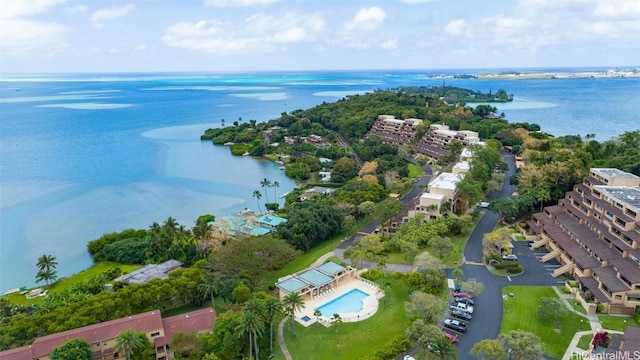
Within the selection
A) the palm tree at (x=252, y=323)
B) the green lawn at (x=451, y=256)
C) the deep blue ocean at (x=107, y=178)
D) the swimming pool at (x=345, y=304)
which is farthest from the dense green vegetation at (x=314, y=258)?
the deep blue ocean at (x=107, y=178)

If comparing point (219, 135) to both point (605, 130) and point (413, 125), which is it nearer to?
point (413, 125)

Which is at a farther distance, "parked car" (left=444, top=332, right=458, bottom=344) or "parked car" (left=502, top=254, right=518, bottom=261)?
"parked car" (left=502, top=254, right=518, bottom=261)

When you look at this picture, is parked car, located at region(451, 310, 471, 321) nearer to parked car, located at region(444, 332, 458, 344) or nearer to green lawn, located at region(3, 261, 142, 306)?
parked car, located at region(444, 332, 458, 344)

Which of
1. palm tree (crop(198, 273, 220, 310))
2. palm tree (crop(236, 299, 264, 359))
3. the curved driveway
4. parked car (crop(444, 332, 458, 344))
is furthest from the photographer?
palm tree (crop(198, 273, 220, 310))

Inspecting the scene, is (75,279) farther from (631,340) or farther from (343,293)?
(631,340)

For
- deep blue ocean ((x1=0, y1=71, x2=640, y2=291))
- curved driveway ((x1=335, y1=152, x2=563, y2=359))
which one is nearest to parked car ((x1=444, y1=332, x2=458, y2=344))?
curved driveway ((x1=335, y1=152, x2=563, y2=359))

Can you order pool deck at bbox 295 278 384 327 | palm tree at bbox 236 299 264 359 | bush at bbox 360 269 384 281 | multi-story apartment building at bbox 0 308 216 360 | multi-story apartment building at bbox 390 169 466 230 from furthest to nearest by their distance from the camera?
1. multi-story apartment building at bbox 390 169 466 230
2. bush at bbox 360 269 384 281
3. pool deck at bbox 295 278 384 327
4. multi-story apartment building at bbox 0 308 216 360
5. palm tree at bbox 236 299 264 359

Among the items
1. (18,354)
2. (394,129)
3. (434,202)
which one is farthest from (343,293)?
(394,129)

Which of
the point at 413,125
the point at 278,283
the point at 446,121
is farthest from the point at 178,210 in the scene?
the point at 446,121
